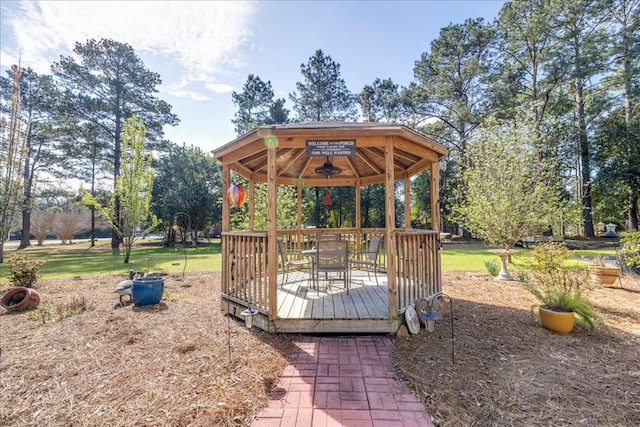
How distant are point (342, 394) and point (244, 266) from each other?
2535mm

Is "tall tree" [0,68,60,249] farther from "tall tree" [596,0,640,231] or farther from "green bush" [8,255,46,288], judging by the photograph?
"tall tree" [596,0,640,231]

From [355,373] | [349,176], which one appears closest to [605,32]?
[349,176]

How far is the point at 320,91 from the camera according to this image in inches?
877

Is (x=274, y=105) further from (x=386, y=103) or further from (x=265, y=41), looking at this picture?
(x=265, y=41)

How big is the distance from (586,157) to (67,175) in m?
37.6

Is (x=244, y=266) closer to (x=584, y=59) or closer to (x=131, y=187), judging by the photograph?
(x=131, y=187)

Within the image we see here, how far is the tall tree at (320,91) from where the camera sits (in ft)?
72.4

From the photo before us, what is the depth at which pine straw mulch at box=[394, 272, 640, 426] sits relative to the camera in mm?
2293

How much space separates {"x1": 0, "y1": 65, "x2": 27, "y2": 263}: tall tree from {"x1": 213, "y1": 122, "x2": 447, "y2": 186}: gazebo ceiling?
7.84m

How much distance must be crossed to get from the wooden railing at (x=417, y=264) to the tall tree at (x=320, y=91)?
19.1 metres

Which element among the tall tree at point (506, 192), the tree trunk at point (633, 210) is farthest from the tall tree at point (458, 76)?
the tall tree at point (506, 192)

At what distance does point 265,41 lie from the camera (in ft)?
27.7

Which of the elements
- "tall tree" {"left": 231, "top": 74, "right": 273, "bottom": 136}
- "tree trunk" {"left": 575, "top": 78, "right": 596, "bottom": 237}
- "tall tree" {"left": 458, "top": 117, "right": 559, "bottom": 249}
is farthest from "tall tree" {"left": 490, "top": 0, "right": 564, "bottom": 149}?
"tall tree" {"left": 231, "top": 74, "right": 273, "bottom": 136}

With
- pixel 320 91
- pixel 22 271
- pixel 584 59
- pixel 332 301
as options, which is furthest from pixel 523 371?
pixel 584 59
